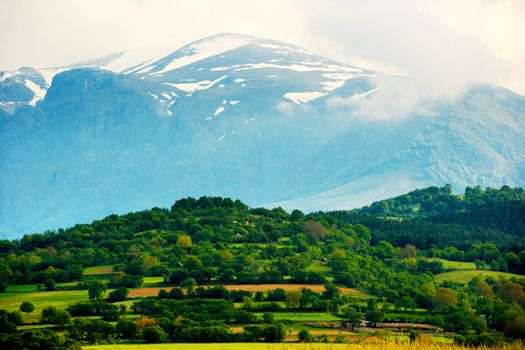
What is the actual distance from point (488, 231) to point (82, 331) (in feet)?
365

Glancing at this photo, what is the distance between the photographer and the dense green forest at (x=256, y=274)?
314 ft

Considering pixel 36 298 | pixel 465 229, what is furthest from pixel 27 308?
pixel 465 229

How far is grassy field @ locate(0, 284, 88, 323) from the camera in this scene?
112m

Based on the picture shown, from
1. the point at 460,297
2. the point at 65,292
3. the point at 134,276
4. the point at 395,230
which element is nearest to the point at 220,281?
the point at 134,276

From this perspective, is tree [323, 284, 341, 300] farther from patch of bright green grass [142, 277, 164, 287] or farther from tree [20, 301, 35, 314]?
tree [20, 301, 35, 314]

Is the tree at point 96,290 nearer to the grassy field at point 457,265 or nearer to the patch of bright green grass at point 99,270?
the patch of bright green grass at point 99,270

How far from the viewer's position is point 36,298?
394ft

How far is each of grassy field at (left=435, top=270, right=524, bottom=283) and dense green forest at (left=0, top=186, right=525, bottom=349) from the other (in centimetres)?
96

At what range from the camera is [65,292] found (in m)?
125

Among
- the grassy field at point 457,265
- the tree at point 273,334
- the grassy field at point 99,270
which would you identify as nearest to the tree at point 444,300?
the tree at point 273,334

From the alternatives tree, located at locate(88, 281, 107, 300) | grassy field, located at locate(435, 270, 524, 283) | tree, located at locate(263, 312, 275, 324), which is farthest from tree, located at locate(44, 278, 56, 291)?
grassy field, located at locate(435, 270, 524, 283)

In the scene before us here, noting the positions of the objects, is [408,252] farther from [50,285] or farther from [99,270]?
[50,285]

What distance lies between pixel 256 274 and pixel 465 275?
3527 cm

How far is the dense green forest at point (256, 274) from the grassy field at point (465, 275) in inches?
37.9
